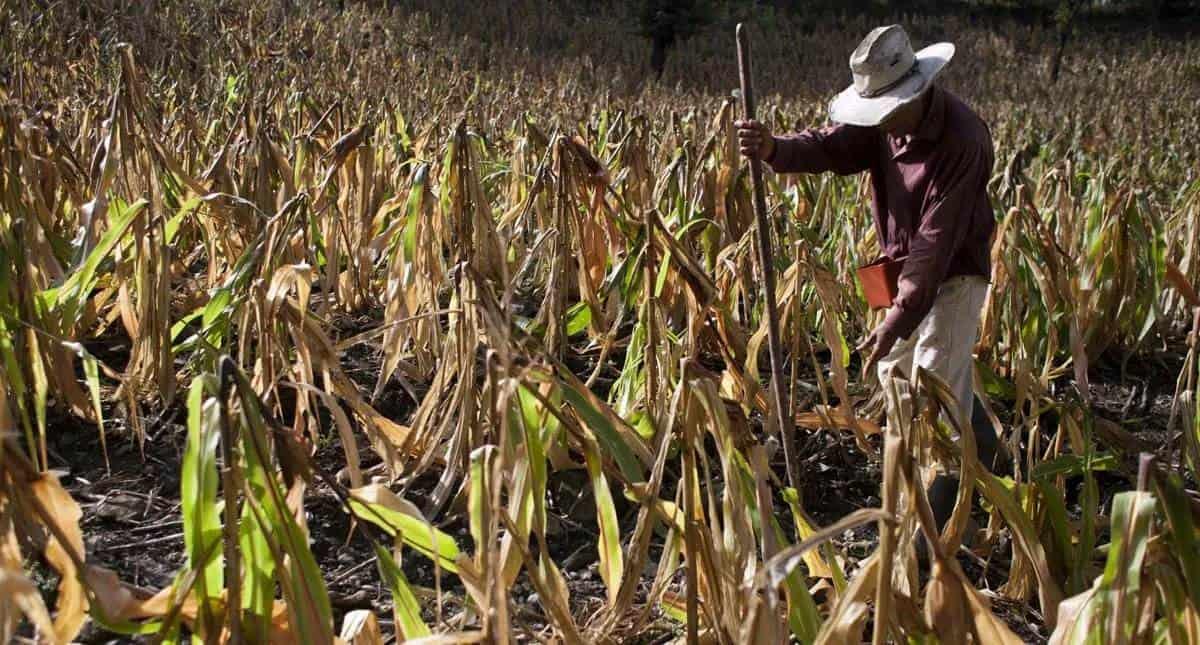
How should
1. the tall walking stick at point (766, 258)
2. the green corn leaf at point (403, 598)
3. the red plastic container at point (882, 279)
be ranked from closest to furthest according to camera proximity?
the green corn leaf at point (403, 598)
the tall walking stick at point (766, 258)
the red plastic container at point (882, 279)

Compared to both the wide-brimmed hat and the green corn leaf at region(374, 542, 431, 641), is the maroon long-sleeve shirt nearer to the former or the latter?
the wide-brimmed hat

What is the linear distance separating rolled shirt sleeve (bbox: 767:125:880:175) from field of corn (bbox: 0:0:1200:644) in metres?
0.17

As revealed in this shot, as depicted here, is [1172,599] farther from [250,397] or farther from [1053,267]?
[1053,267]

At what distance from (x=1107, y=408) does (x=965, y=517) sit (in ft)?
4.22

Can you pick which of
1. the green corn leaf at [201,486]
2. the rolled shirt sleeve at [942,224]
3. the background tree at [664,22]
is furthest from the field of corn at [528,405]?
the background tree at [664,22]

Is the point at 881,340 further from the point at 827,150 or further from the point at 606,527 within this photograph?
the point at 606,527

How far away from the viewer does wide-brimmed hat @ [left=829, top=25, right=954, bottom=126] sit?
1.69m

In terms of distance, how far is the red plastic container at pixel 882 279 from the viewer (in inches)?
75.2

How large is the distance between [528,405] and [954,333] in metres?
1.02

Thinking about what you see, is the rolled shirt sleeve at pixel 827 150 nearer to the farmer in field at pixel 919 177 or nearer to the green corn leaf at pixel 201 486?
the farmer in field at pixel 919 177

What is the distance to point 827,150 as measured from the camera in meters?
1.96

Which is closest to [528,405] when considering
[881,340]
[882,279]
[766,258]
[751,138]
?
[766,258]

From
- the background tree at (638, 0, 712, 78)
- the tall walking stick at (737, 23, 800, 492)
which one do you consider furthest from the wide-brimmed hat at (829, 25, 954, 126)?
the background tree at (638, 0, 712, 78)

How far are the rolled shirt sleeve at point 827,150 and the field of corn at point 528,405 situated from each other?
0.17 m
